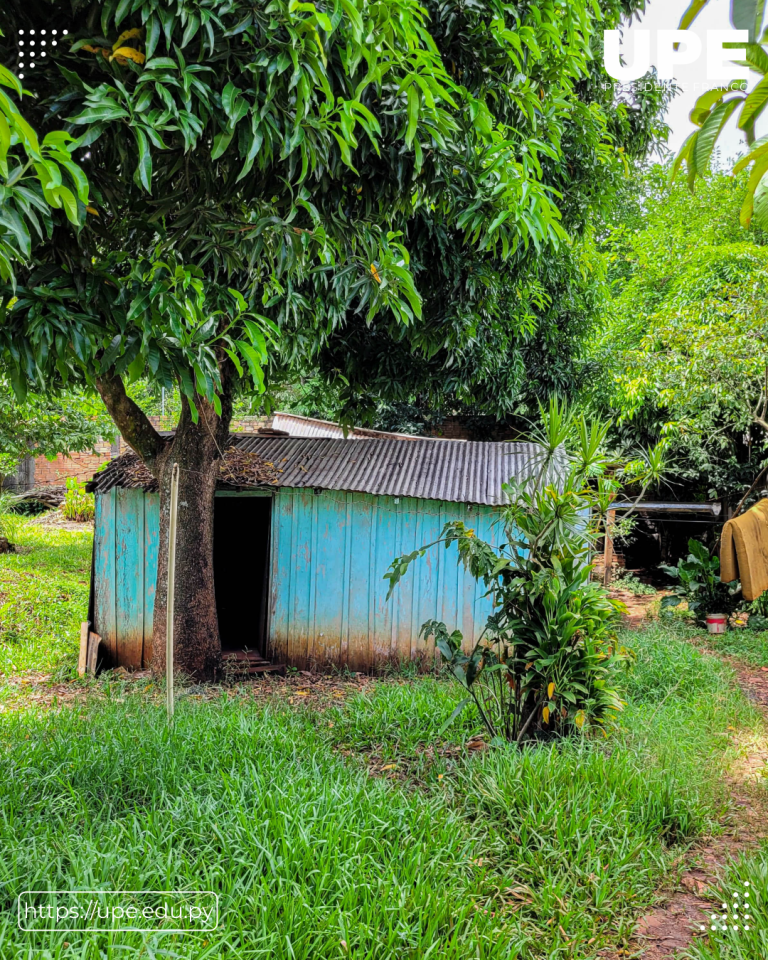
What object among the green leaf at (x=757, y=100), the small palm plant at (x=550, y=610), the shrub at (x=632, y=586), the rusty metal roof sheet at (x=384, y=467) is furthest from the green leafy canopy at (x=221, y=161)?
the shrub at (x=632, y=586)

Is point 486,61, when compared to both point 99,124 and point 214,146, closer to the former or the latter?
point 214,146

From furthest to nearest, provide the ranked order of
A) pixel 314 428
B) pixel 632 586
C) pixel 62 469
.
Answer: pixel 62 469
pixel 314 428
pixel 632 586

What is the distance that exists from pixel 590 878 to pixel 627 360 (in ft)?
26.0

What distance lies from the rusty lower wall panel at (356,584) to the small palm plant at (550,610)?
245 cm

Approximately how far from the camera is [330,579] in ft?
22.8

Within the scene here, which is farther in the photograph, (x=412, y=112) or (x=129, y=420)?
(x=129, y=420)

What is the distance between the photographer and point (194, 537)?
249 inches

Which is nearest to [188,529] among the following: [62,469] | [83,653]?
[83,653]

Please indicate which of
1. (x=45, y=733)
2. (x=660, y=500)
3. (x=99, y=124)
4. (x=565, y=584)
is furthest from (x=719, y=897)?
(x=660, y=500)

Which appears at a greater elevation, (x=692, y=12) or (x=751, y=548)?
(x=692, y=12)

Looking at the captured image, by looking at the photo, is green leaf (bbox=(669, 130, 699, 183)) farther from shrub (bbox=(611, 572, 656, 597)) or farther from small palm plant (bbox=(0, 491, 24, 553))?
small palm plant (bbox=(0, 491, 24, 553))

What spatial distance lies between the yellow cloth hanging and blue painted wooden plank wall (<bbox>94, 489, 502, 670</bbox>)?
2123mm

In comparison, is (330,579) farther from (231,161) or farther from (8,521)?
A: (8,521)

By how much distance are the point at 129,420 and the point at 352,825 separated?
14.0ft
